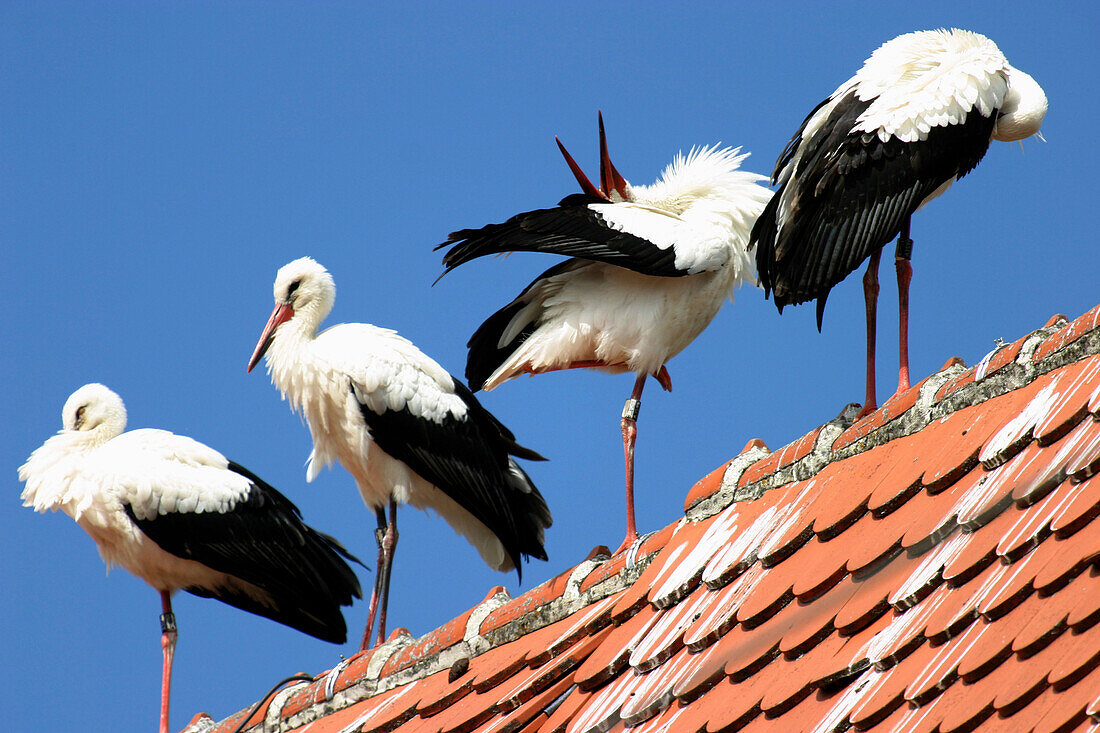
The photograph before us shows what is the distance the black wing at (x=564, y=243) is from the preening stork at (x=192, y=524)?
110 inches

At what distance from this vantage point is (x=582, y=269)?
737 cm

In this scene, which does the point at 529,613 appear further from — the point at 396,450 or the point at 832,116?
the point at 396,450

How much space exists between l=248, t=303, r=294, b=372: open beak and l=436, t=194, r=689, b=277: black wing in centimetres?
249

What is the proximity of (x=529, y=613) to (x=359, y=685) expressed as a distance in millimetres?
964

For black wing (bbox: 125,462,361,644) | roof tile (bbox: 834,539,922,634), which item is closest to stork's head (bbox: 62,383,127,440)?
black wing (bbox: 125,462,361,644)

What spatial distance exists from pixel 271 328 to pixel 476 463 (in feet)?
5.26

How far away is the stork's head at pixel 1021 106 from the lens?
233 inches

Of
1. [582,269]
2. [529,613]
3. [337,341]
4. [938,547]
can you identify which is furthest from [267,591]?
[938,547]

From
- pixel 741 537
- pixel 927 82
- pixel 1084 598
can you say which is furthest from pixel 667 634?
pixel 927 82

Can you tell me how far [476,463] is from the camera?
871 centimetres

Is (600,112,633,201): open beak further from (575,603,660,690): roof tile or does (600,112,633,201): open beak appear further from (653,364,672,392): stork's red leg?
(575,603,660,690): roof tile

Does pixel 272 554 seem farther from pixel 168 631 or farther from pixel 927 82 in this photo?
pixel 927 82

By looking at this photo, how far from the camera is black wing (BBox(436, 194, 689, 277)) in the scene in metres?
6.77

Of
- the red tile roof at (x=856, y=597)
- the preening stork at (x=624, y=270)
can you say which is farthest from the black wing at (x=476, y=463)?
the red tile roof at (x=856, y=597)
